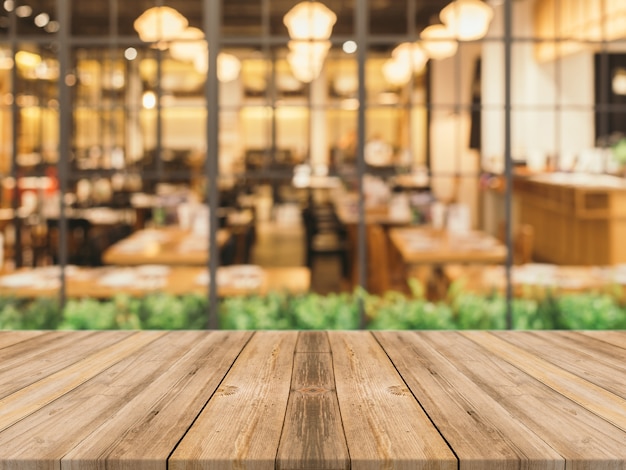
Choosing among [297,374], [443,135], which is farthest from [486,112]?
[297,374]

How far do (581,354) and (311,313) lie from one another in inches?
131

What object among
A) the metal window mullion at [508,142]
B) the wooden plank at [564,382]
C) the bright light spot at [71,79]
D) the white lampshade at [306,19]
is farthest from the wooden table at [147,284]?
the bright light spot at [71,79]

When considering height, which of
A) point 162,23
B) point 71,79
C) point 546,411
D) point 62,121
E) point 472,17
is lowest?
point 546,411

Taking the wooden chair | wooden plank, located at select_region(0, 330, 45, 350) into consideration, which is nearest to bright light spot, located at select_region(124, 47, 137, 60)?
the wooden chair

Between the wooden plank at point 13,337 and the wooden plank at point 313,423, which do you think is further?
the wooden plank at point 13,337

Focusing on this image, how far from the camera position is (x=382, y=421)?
1438 millimetres

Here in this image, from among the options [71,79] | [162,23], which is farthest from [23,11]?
[162,23]

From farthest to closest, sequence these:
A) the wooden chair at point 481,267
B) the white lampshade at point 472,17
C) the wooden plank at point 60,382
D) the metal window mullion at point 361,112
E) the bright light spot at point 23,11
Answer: the bright light spot at point 23,11
the white lampshade at point 472,17
the wooden chair at point 481,267
the metal window mullion at point 361,112
the wooden plank at point 60,382

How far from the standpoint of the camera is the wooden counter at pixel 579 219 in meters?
9.47

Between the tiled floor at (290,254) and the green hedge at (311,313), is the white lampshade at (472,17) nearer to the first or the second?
the tiled floor at (290,254)

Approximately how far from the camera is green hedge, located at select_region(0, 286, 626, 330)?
5199 millimetres

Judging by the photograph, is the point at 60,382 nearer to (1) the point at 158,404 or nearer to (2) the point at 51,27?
(1) the point at 158,404

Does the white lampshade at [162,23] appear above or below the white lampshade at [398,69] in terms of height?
below

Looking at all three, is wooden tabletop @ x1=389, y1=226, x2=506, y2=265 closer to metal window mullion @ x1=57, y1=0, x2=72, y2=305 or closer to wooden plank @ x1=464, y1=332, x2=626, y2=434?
metal window mullion @ x1=57, y1=0, x2=72, y2=305
